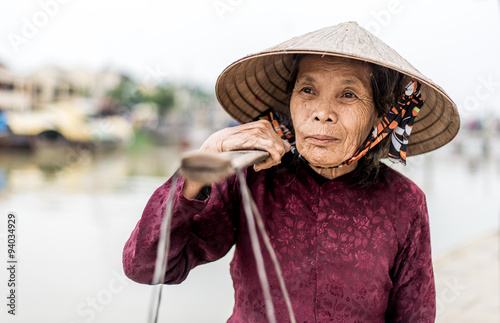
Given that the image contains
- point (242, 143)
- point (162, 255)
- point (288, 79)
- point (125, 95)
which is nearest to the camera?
point (162, 255)

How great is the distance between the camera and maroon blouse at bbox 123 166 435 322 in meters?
1.29

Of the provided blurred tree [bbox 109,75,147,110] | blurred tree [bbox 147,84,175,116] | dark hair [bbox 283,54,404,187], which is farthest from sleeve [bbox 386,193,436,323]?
blurred tree [bbox 147,84,175,116]

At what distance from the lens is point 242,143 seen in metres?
1.15

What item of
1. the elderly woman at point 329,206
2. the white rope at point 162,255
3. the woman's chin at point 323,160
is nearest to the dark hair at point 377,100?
the elderly woman at point 329,206

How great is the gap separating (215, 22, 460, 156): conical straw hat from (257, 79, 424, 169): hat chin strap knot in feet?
0.23

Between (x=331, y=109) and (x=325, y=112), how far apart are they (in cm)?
3

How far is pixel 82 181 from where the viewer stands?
8273 mm

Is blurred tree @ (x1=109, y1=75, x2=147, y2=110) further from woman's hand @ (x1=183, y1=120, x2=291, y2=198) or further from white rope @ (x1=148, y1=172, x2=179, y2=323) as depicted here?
white rope @ (x1=148, y1=172, x2=179, y2=323)

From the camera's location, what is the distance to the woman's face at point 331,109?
4.20 ft

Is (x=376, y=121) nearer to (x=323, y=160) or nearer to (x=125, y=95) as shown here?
(x=323, y=160)

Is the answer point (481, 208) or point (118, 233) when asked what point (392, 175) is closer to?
point (118, 233)

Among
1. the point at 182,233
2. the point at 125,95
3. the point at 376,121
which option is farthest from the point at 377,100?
the point at 125,95

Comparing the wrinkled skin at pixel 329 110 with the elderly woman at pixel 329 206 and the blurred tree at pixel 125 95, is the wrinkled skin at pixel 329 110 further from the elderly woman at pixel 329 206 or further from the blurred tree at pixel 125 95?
the blurred tree at pixel 125 95

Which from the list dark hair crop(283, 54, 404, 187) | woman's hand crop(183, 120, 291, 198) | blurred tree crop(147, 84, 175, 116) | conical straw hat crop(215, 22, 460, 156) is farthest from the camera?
blurred tree crop(147, 84, 175, 116)
